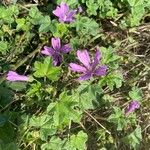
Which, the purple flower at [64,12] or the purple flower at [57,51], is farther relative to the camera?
the purple flower at [64,12]

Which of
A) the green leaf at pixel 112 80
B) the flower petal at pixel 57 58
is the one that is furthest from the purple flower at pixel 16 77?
the green leaf at pixel 112 80

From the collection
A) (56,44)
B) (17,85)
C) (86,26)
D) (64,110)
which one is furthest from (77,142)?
(86,26)

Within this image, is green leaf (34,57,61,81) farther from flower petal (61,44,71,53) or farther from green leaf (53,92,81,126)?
flower petal (61,44,71,53)

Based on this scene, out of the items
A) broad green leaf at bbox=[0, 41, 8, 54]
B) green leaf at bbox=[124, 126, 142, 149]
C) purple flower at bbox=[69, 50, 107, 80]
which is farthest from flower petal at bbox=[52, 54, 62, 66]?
green leaf at bbox=[124, 126, 142, 149]

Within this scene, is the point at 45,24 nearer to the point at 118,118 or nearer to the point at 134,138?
the point at 118,118

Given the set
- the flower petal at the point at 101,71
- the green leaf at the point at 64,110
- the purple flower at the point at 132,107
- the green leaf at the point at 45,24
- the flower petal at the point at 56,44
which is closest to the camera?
the green leaf at the point at 64,110

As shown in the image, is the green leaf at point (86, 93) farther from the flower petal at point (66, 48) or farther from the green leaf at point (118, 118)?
the flower petal at point (66, 48)

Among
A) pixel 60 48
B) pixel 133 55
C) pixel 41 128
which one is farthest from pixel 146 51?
pixel 41 128
